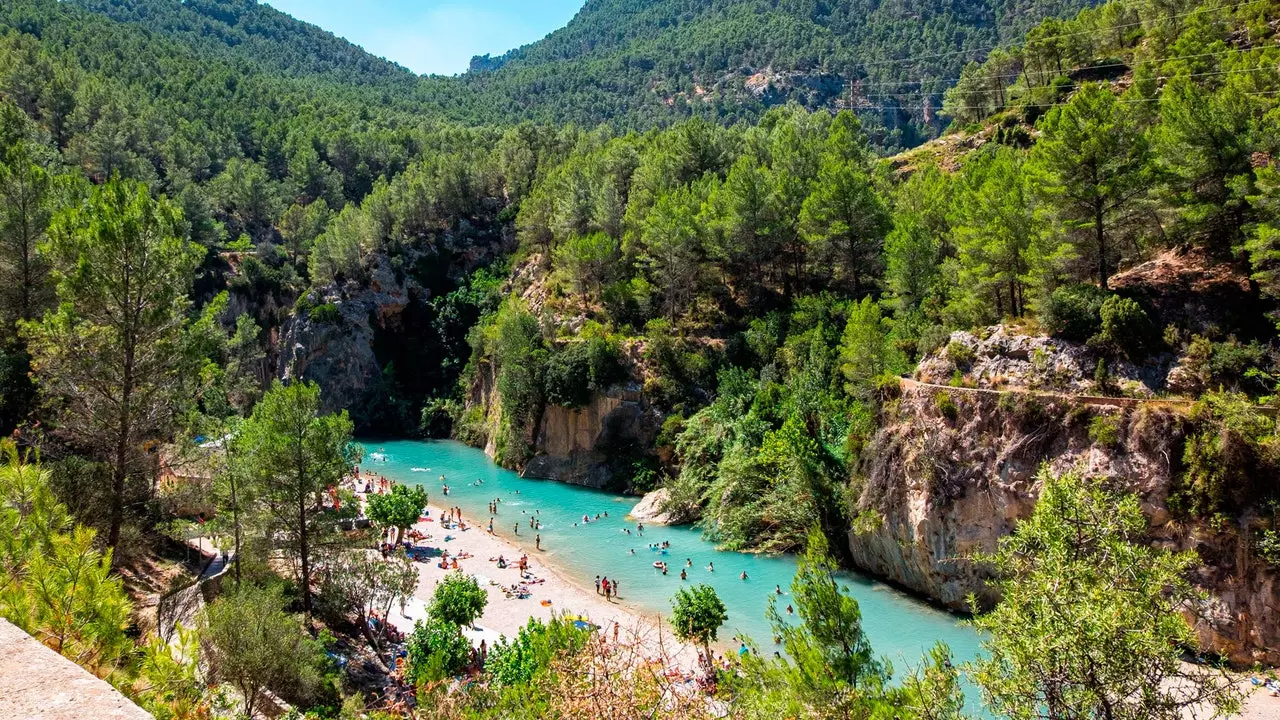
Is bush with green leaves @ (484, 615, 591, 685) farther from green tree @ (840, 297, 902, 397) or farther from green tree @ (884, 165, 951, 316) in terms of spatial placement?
green tree @ (884, 165, 951, 316)

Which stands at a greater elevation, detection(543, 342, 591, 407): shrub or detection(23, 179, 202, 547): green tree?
detection(23, 179, 202, 547): green tree

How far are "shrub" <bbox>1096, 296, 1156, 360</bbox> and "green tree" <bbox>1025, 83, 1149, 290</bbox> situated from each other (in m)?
2.38

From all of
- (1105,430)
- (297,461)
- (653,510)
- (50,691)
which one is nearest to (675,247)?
(653,510)

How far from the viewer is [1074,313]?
23.8 meters

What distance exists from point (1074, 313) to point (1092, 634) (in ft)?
60.4

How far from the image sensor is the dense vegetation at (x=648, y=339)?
992 cm

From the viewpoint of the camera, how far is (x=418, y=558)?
110 feet

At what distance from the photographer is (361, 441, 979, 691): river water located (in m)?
23.1

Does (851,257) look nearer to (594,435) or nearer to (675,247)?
(675,247)

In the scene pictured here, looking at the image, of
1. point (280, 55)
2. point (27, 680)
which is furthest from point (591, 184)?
point (280, 55)

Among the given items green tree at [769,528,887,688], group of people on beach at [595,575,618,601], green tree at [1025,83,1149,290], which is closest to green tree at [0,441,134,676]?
green tree at [769,528,887,688]

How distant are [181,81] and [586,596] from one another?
323 ft

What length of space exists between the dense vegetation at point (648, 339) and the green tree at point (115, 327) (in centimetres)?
9

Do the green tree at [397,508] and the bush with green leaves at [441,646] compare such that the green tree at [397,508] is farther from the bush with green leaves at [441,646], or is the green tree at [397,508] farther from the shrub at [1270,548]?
the shrub at [1270,548]
